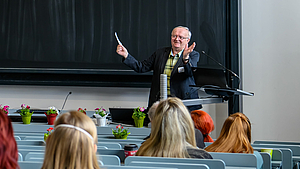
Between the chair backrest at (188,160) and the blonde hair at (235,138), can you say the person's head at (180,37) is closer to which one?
the blonde hair at (235,138)

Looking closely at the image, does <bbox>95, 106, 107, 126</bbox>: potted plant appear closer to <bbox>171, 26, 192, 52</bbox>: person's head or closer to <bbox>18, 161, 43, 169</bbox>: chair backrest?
<bbox>171, 26, 192, 52</bbox>: person's head

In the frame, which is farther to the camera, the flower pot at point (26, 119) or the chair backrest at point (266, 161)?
the flower pot at point (26, 119)

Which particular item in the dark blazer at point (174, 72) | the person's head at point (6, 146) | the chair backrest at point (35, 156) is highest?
the dark blazer at point (174, 72)

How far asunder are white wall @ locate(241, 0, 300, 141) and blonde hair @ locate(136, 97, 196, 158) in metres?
3.36

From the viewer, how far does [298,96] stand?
4.79 metres

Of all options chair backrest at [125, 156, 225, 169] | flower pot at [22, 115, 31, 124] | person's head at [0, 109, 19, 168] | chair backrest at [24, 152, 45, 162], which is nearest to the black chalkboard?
flower pot at [22, 115, 31, 124]

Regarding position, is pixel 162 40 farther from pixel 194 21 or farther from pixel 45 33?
pixel 45 33

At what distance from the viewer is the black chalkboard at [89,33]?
200 inches

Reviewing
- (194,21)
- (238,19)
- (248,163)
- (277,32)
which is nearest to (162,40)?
(194,21)

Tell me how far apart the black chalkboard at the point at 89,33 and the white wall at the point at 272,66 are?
41 centimetres

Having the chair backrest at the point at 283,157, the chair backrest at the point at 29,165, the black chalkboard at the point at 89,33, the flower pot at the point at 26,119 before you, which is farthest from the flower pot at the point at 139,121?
the chair backrest at the point at 29,165

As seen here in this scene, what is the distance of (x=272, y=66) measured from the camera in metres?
4.88

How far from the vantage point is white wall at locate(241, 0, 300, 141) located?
479 centimetres

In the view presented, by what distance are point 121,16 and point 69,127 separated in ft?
13.4
